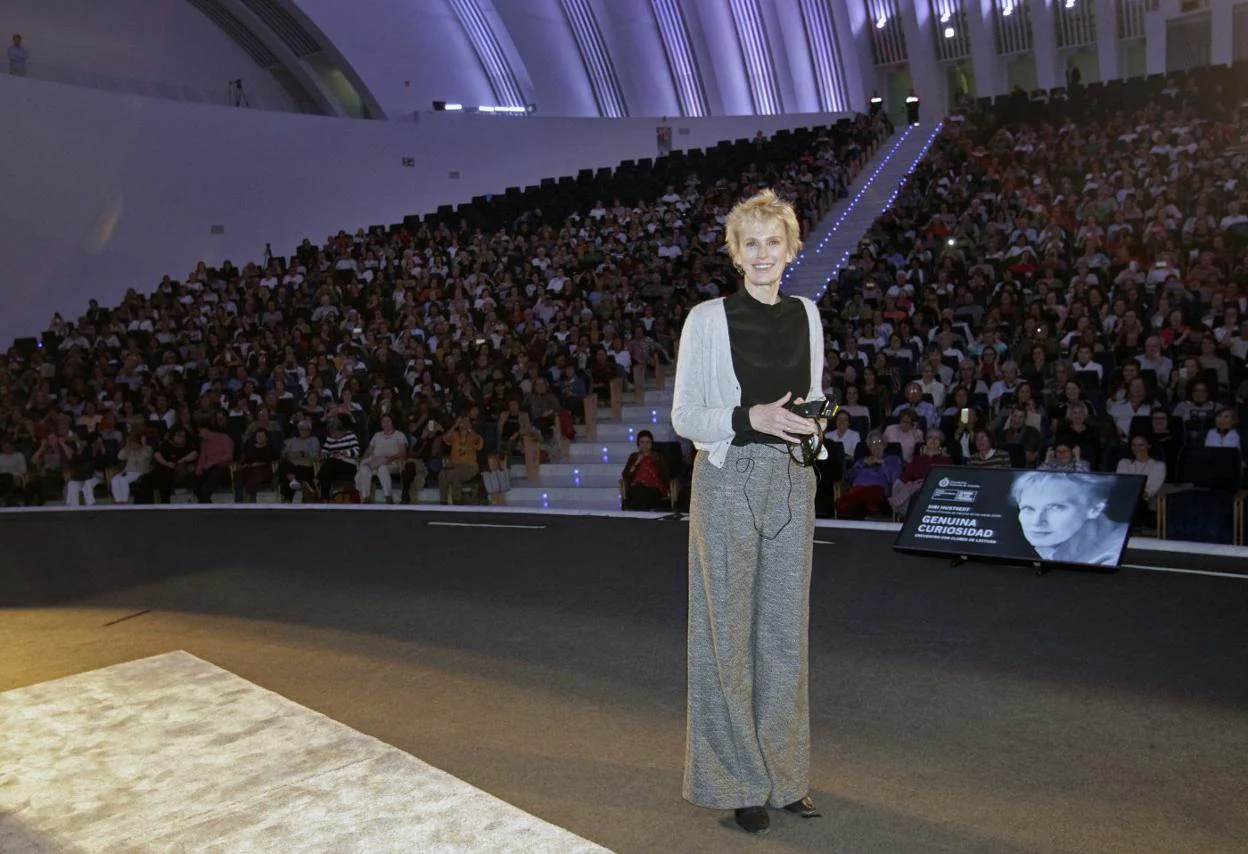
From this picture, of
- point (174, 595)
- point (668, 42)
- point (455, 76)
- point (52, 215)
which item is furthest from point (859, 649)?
point (668, 42)

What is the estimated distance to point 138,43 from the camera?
26578 millimetres

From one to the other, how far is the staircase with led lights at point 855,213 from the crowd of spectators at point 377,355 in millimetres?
398

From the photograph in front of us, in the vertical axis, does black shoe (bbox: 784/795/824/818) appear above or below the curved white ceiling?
below

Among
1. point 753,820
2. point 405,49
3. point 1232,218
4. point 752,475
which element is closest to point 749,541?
point 752,475

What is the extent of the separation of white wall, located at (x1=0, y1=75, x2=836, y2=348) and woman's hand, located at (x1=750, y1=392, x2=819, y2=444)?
18.5 metres

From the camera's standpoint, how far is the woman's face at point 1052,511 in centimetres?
534

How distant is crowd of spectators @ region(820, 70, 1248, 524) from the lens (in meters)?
8.48

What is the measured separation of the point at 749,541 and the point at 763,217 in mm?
784

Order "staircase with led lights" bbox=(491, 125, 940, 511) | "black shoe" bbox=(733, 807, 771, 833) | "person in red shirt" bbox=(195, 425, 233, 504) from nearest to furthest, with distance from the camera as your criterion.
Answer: "black shoe" bbox=(733, 807, 771, 833) → "staircase with led lights" bbox=(491, 125, 940, 511) → "person in red shirt" bbox=(195, 425, 233, 504)

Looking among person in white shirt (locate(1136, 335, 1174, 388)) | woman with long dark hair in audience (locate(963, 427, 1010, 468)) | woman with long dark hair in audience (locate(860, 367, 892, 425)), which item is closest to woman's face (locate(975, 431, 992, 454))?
woman with long dark hair in audience (locate(963, 427, 1010, 468))

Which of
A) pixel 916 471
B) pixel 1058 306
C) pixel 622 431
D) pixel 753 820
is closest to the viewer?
pixel 753 820

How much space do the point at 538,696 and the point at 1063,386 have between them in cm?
656

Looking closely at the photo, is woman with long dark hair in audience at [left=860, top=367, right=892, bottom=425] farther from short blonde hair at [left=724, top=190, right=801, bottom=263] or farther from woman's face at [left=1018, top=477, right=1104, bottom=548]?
short blonde hair at [left=724, top=190, right=801, bottom=263]

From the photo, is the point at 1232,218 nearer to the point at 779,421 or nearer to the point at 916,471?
the point at 916,471
